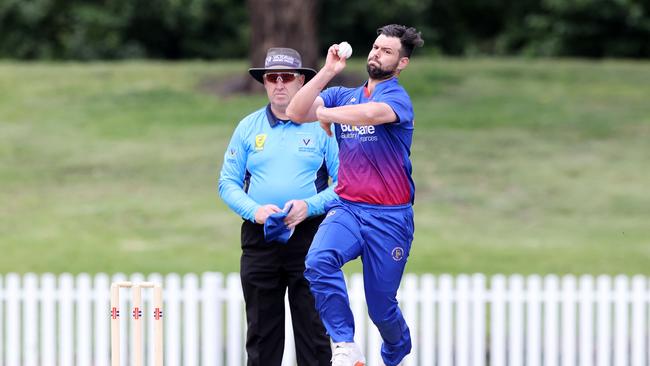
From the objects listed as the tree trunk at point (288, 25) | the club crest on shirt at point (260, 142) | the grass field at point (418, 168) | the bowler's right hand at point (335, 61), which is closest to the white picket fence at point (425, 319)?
the club crest on shirt at point (260, 142)

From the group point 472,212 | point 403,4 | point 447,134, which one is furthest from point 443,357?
point 403,4

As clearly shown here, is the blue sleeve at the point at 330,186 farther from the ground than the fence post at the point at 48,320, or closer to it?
farther from the ground

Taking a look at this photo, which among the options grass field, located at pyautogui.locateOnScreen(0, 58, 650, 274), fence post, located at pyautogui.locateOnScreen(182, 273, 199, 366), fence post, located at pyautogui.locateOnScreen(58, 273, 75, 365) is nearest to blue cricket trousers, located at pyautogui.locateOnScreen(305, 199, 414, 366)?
fence post, located at pyautogui.locateOnScreen(182, 273, 199, 366)

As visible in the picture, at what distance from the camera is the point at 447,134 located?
1719 cm

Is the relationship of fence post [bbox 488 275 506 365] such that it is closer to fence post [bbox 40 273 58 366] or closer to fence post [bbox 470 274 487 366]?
fence post [bbox 470 274 487 366]

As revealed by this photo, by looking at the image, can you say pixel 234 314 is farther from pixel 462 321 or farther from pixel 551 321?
pixel 551 321

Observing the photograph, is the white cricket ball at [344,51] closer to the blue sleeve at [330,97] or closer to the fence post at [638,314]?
the blue sleeve at [330,97]

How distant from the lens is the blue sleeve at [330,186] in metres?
6.38

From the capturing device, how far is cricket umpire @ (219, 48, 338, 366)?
6469 mm

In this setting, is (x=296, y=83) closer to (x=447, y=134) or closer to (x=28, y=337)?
(x=28, y=337)

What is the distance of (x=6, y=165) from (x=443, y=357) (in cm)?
919

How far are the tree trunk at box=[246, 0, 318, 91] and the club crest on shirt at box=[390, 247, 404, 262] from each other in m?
12.0

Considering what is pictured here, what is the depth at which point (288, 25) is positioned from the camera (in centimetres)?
1805

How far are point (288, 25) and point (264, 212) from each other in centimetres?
1199
